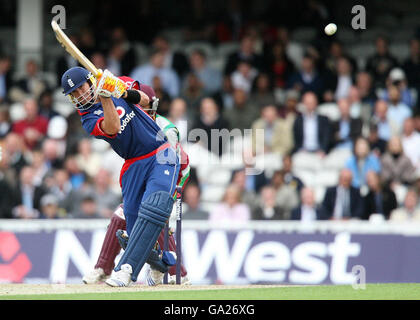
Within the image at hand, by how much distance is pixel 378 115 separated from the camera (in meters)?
16.3

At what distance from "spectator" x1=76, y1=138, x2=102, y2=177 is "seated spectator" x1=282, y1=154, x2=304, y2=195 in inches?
122

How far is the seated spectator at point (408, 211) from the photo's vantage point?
14.7 m

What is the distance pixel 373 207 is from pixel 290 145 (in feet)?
6.33

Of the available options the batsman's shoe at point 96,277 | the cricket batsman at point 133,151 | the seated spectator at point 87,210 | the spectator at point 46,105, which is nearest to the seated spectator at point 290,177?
the seated spectator at point 87,210

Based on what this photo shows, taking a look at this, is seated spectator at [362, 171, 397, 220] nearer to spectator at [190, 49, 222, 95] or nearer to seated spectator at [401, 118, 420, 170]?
Answer: seated spectator at [401, 118, 420, 170]

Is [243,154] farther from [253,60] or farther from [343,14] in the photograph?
[343,14]

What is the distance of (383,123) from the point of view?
53.5 ft

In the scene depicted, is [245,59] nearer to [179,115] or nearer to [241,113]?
[241,113]

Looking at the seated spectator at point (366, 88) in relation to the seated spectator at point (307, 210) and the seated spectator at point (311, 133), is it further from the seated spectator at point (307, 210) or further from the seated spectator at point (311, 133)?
the seated spectator at point (307, 210)

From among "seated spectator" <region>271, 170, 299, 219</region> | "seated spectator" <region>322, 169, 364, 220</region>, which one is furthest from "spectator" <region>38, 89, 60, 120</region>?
"seated spectator" <region>322, 169, 364, 220</region>

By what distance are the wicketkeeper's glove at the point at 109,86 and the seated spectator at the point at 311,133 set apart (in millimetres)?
7367

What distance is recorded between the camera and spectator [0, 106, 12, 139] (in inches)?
655

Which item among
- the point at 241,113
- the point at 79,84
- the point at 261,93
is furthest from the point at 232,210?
the point at 79,84
